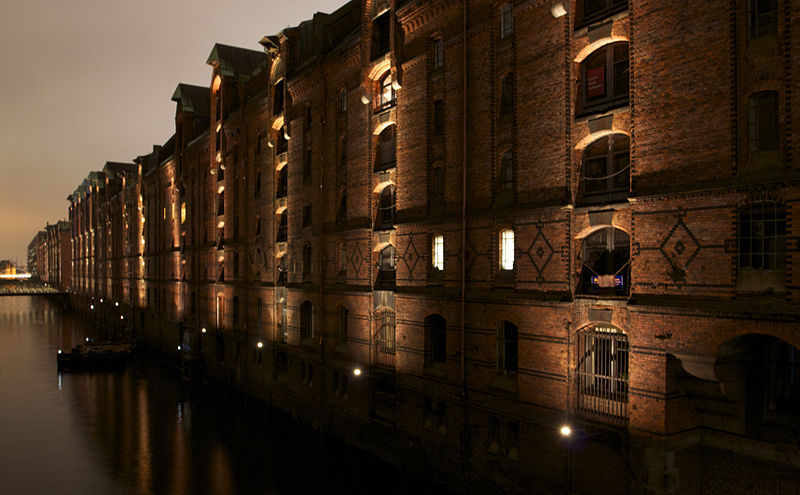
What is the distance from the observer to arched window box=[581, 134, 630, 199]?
47.4ft

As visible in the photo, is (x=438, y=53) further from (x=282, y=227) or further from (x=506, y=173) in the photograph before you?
(x=282, y=227)

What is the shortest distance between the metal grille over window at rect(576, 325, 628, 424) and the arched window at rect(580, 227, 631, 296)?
1.01m

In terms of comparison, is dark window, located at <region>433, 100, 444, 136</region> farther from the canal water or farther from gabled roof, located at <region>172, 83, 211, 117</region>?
gabled roof, located at <region>172, 83, 211, 117</region>

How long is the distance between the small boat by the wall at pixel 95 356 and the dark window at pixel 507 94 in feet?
135

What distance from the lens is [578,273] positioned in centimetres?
1510

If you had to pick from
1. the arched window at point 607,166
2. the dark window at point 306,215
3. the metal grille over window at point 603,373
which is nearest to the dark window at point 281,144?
the dark window at point 306,215

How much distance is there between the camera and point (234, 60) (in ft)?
129

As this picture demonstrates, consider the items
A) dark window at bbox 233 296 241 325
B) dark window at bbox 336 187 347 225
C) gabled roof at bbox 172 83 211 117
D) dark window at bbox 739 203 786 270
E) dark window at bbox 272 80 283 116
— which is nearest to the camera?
dark window at bbox 739 203 786 270

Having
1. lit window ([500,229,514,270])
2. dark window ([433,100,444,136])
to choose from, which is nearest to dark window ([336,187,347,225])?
dark window ([433,100,444,136])

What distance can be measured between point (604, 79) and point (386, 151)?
1021 centimetres

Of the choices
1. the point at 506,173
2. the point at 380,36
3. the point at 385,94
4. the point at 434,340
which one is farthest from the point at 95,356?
the point at 506,173

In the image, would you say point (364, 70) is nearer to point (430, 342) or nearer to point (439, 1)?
point (439, 1)

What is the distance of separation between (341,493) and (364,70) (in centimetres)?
1583

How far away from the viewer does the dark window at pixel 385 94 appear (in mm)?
22688
